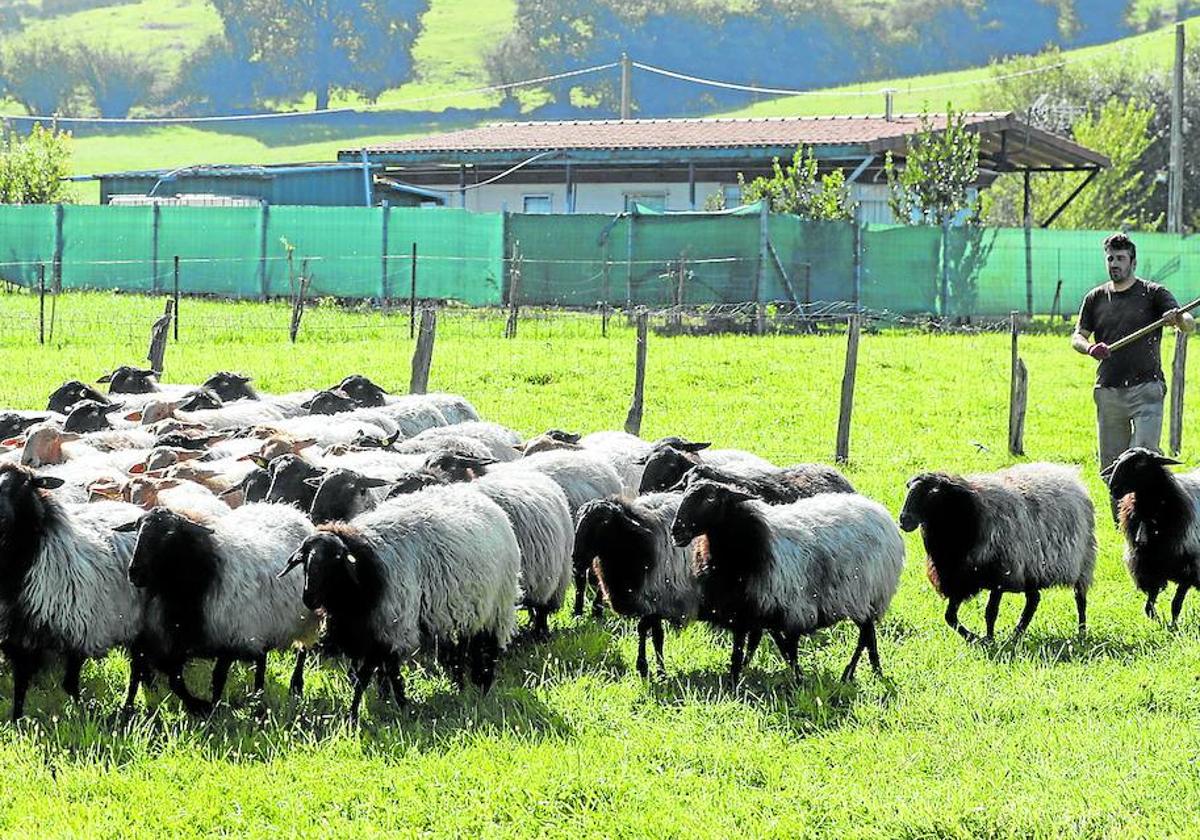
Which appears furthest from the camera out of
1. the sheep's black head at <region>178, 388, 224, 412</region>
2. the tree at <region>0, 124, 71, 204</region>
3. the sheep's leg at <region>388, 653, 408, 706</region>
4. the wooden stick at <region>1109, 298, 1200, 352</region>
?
the tree at <region>0, 124, 71, 204</region>

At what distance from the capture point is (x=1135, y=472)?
33.5 ft

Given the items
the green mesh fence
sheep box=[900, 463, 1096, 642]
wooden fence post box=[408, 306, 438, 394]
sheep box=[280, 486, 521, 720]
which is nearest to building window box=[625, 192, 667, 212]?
the green mesh fence

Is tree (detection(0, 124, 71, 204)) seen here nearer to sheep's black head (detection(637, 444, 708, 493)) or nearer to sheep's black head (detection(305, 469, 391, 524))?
sheep's black head (detection(637, 444, 708, 493))

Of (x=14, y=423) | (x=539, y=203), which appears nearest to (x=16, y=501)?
(x=14, y=423)

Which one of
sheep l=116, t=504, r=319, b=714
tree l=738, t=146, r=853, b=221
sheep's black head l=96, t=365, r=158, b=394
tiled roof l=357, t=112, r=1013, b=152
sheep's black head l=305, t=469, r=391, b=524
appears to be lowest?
sheep l=116, t=504, r=319, b=714

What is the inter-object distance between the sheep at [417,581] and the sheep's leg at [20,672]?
4.24 ft

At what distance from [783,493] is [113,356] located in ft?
40.4

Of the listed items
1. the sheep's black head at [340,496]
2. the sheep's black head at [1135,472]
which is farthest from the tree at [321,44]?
the sheep's black head at [340,496]

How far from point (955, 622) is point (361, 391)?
6.45m

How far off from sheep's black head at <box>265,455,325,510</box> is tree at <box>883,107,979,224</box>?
23.4 m

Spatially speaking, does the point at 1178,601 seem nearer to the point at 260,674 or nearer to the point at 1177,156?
the point at 260,674

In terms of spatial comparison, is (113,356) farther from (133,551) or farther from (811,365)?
(133,551)

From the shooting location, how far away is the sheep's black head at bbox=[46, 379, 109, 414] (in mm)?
13484

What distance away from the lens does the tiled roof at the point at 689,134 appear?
3419 centimetres
